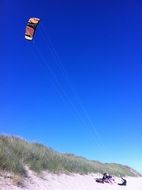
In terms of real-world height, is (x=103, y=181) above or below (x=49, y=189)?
above

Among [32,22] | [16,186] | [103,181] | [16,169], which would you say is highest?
[32,22]

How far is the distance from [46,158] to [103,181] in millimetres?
5863

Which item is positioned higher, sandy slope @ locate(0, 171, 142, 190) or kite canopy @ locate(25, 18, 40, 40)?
kite canopy @ locate(25, 18, 40, 40)

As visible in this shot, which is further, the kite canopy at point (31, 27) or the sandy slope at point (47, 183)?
the kite canopy at point (31, 27)

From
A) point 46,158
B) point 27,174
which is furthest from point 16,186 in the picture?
point 46,158

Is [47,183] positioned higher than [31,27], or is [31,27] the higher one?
[31,27]

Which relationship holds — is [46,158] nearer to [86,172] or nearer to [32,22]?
[86,172]

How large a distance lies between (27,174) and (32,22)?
8.78 m

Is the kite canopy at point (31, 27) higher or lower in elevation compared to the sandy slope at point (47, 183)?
higher

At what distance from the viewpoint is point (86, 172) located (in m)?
29.8

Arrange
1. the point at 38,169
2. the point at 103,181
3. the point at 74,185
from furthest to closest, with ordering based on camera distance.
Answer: the point at 103,181, the point at 74,185, the point at 38,169

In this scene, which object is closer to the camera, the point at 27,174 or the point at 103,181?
the point at 27,174

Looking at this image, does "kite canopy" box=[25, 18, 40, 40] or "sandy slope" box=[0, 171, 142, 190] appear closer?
"sandy slope" box=[0, 171, 142, 190]

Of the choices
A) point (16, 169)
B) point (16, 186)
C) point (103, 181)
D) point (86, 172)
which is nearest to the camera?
point (16, 186)
